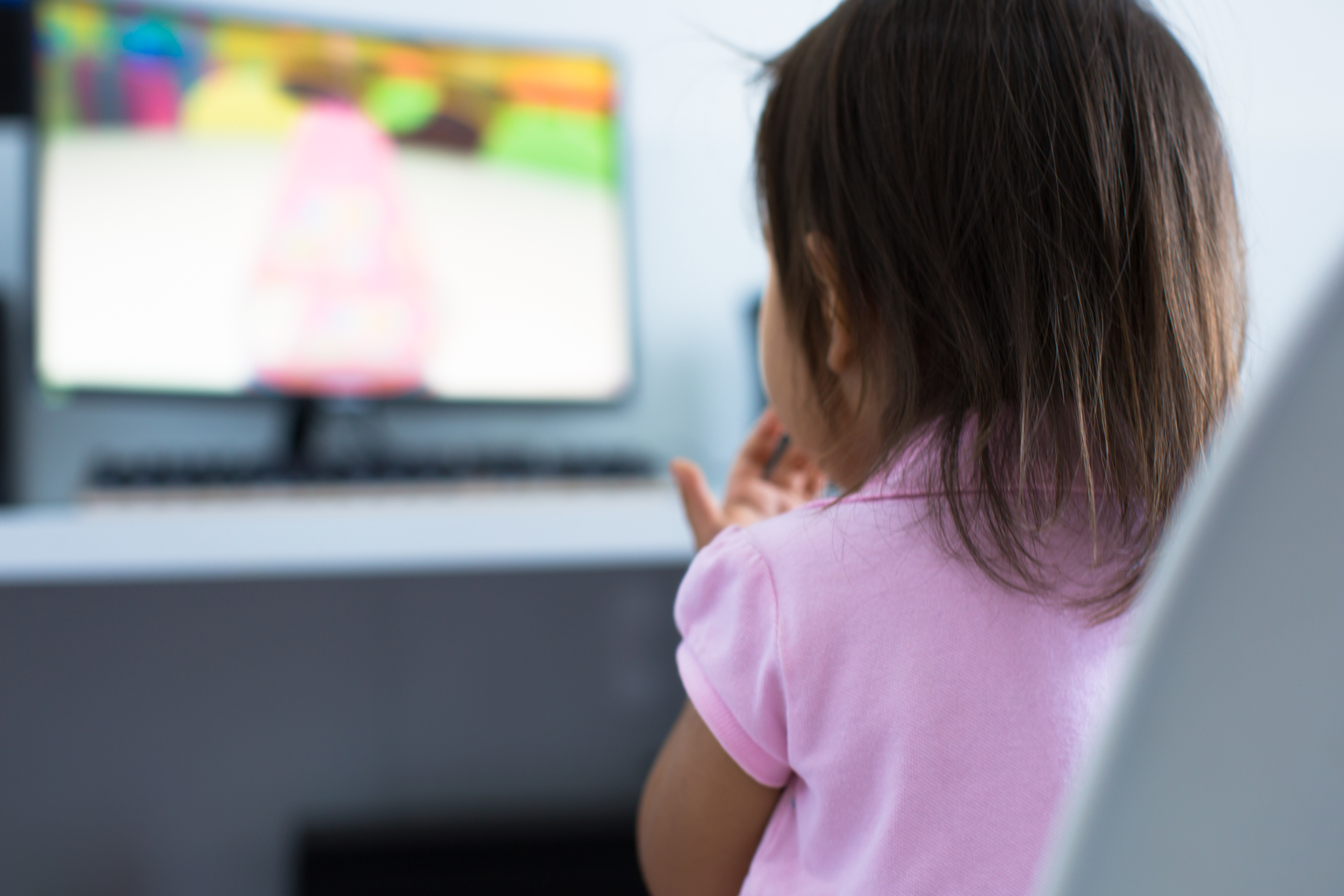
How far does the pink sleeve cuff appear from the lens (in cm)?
43

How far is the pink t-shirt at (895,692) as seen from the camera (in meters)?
0.38

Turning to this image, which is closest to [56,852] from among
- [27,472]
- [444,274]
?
[27,472]

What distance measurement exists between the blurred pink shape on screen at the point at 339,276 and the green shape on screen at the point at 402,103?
2 cm

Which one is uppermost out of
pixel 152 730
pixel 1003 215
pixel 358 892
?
pixel 1003 215

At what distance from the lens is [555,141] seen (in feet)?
3.39

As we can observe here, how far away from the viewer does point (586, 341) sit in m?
1.03

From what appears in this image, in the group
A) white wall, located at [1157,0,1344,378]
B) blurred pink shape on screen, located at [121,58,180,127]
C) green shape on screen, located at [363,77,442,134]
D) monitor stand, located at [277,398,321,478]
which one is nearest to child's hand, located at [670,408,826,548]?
A: monitor stand, located at [277,398,321,478]

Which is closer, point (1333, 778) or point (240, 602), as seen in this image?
point (1333, 778)

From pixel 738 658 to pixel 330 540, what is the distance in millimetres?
329

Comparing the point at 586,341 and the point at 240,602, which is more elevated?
the point at 586,341

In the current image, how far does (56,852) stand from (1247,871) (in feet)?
4.44

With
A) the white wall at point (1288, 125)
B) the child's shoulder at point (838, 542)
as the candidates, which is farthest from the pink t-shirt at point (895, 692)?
the white wall at point (1288, 125)

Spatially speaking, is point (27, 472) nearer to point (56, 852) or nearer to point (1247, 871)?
point (56, 852)

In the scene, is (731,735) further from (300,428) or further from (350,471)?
(300,428)
